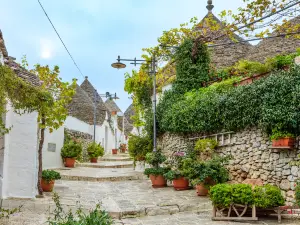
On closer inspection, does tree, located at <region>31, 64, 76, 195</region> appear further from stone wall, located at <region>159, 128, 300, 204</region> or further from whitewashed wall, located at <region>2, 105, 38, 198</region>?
stone wall, located at <region>159, 128, 300, 204</region>

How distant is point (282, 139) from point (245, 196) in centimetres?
164

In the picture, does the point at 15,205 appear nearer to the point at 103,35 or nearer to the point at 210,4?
the point at 103,35

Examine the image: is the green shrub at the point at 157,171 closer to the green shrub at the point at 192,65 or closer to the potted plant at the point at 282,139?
the green shrub at the point at 192,65

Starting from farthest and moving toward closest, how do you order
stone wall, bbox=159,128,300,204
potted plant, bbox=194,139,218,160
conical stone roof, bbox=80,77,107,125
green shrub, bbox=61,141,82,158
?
conical stone roof, bbox=80,77,107,125
green shrub, bbox=61,141,82,158
potted plant, bbox=194,139,218,160
stone wall, bbox=159,128,300,204

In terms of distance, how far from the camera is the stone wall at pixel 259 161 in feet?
21.5

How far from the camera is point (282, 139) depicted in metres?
6.49

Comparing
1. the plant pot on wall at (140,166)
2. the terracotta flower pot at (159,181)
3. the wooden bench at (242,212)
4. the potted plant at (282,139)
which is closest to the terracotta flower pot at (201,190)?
the wooden bench at (242,212)

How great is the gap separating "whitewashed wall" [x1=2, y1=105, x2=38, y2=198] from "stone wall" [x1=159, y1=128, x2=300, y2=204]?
16.8 feet

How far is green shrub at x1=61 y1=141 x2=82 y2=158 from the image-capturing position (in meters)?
14.3

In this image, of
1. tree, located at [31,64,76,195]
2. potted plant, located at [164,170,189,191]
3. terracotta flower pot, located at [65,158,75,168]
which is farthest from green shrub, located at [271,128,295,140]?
terracotta flower pot, located at [65,158,75,168]

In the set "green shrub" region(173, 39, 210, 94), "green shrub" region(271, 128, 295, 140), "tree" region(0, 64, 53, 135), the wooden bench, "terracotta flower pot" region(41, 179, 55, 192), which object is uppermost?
"green shrub" region(173, 39, 210, 94)

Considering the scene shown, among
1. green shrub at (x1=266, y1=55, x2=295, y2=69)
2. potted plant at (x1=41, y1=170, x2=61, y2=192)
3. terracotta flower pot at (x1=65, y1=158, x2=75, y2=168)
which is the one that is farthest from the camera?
terracotta flower pot at (x1=65, y1=158, x2=75, y2=168)

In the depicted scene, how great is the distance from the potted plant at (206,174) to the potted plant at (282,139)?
163 centimetres

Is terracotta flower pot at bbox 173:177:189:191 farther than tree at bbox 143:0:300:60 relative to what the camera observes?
Yes
